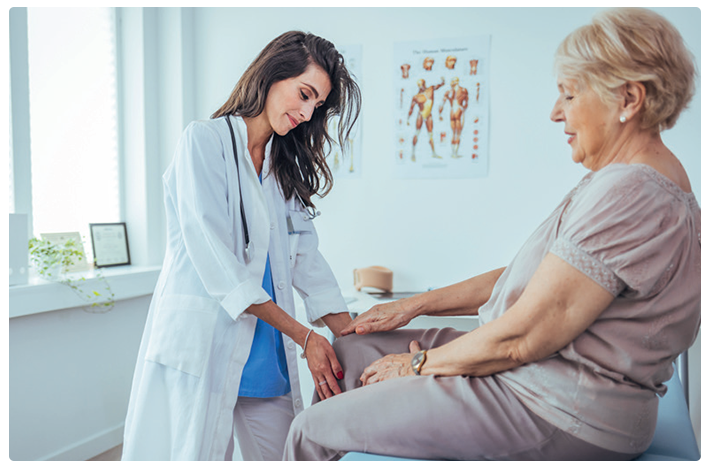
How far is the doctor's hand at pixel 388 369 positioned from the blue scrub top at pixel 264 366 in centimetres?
39

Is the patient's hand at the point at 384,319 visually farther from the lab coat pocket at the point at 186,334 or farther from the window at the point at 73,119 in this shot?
the window at the point at 73,119

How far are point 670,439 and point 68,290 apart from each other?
2.18 meters

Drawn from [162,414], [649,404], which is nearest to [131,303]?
[162,414]

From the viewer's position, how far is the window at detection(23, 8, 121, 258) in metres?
2.55

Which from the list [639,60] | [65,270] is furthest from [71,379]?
[639,60]

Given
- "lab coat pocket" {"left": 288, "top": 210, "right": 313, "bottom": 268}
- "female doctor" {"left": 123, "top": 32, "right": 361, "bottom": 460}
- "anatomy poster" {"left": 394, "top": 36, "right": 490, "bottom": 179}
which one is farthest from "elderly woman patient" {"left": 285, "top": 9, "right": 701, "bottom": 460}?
"anatomy poster" {"left": 394, "top": 36, "right": 490, "bottom": 179}

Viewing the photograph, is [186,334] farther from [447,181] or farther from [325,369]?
[447,181]

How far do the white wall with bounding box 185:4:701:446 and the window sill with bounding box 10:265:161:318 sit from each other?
901mm

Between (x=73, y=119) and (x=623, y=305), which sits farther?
(x=73, y=119)

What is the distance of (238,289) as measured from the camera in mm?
1370

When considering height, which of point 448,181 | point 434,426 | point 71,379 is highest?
point 448,181

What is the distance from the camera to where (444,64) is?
2.71 m

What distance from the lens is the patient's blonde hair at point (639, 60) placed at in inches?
36.7
